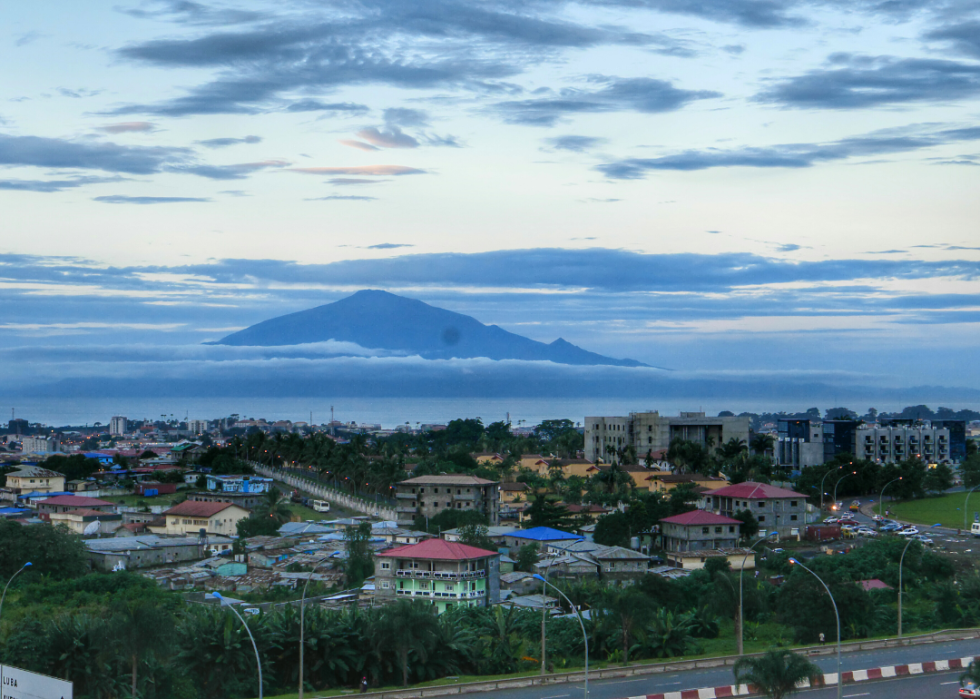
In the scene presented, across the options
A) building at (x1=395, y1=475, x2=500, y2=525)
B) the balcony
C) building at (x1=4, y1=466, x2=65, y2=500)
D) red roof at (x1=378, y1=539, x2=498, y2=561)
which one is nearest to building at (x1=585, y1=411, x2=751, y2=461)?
building at (x1=395, y1=475, x2=500, y2=525)

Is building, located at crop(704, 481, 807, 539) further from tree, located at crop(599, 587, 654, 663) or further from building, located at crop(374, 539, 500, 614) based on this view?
tree, located at crop(599, 587, 654, 663)

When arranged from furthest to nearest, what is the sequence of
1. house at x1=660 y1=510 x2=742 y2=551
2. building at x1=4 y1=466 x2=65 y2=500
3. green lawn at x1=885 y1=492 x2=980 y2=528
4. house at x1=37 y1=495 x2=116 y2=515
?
building at x1=4 y1=466 x2=65 y2=500 → house at x1=37 y1=495 x2=116 y2=515 → green lawn at x1=885 y1=492 x2=980 y2=528 → house at x1=660 y1=510 x2=742 y2=551

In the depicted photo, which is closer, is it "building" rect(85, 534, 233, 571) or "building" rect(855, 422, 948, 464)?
"building" rect(85, 534, 233, 571)

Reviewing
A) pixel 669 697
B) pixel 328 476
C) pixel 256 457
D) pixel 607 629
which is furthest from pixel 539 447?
pixel 669 697

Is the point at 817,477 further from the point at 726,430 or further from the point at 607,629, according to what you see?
the point at 607,629

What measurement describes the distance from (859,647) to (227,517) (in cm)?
5571

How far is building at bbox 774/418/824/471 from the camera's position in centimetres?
15100

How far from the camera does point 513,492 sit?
363 ft

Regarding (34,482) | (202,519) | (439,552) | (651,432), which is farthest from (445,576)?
(651,432)

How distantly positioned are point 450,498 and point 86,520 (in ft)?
92.7

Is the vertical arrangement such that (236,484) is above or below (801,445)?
below

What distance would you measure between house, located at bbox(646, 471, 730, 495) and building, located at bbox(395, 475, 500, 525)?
2141 centimetres

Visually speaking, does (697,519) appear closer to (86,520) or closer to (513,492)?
(513,492)

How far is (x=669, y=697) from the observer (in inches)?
1405
